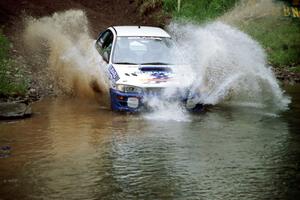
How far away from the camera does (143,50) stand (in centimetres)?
1322

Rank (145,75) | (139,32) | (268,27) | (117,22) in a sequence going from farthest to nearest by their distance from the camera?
(117,22), (268,27), (139,32), (145,75)

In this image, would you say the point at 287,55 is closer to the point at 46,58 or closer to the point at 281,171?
the point at 46,58

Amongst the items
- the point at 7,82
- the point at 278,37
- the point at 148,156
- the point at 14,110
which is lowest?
the point at 148,156

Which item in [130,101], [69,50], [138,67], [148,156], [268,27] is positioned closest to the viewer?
[148,156]

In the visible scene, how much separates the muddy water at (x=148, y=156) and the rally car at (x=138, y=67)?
1.36ft

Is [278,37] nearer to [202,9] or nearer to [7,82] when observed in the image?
[202,9]

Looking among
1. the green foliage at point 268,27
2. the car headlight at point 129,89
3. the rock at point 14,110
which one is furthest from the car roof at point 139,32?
the green foliage at point 268,27

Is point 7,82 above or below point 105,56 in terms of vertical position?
below

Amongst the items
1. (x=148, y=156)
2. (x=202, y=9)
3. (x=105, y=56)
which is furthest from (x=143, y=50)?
(x=202, y=9)

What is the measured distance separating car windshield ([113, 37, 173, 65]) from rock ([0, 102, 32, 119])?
2240 millimetres

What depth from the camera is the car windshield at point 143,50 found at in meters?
12.9

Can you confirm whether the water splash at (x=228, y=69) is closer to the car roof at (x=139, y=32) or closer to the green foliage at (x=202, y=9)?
the car roof at (x=139, y=32)

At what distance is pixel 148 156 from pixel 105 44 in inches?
220

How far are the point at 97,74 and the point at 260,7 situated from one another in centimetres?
1175
